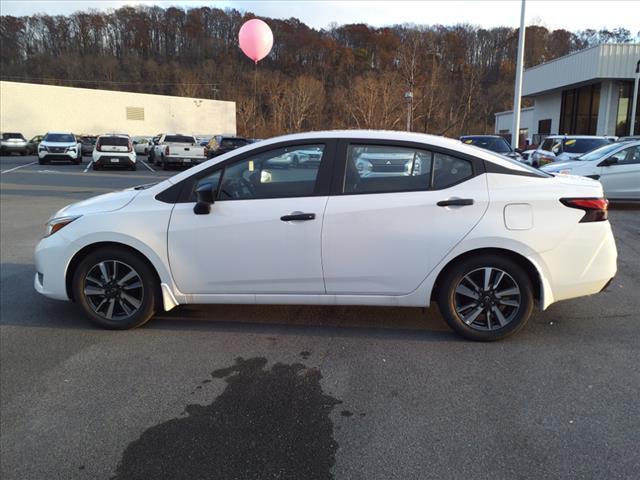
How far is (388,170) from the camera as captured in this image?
13.7 feet

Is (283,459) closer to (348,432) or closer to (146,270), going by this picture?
(348,432)

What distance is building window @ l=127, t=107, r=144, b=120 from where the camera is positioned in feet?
188

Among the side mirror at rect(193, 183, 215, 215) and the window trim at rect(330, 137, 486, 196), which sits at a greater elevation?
the window trim at rect(330, 137, 486, 196)

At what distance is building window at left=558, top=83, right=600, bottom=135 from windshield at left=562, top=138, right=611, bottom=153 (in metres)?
19.0

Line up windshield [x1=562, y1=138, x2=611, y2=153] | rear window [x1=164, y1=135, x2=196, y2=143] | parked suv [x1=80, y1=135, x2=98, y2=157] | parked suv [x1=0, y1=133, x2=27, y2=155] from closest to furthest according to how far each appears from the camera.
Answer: windshield [x1=562, y1=138, x2=611, y2=153] → rear window [x1=164, y1=135, x2=196, y2=143] → parked suv [x1=0, y1=133, x2=27, y2=155] → parked suv [x1=80, y1=135, x2=98, y2=157]

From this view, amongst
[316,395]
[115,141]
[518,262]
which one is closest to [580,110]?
[115,141]

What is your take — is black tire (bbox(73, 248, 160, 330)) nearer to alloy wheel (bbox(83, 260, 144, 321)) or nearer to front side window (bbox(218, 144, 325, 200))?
alloy wheel (bbox(83, 260, 144, 321))

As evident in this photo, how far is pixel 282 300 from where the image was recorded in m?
4.30

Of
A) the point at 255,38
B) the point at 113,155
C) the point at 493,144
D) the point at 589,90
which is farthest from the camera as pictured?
the point at 589,90

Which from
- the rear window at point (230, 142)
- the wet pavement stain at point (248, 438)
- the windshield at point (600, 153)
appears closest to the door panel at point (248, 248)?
the wet pavement stain at point (248, 438)

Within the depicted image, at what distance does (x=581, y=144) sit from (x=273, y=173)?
15645mm

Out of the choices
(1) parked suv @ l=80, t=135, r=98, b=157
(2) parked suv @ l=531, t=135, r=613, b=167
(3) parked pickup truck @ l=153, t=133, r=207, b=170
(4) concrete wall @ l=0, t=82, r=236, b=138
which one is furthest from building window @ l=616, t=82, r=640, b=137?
(4) concrete wall @ l=0, t=82, r=236, b=138

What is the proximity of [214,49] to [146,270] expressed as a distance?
309 ft

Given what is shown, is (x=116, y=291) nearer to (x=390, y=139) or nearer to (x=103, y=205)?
(x=103, y=205)
